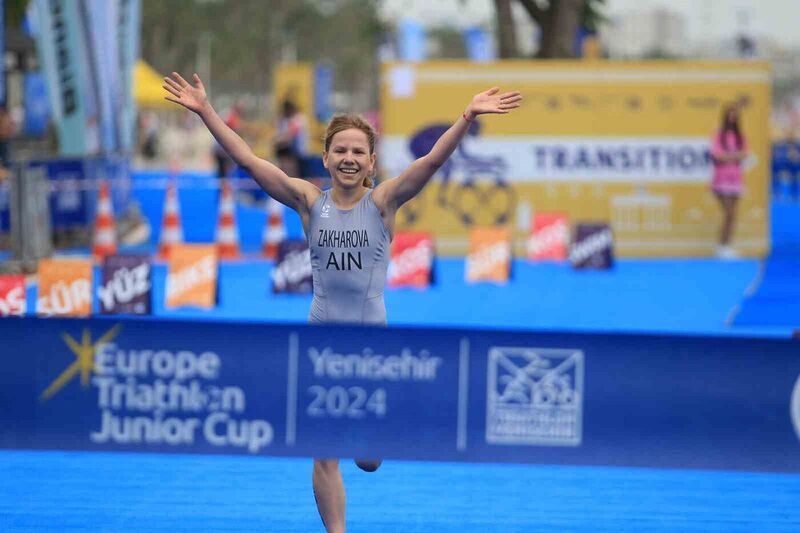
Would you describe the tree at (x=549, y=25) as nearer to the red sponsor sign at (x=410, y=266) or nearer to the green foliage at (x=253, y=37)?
the red sponsor sign at (x=410, y=266)

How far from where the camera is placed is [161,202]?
1278 inches

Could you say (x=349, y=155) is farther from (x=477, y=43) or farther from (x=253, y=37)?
(x=253, y=37)

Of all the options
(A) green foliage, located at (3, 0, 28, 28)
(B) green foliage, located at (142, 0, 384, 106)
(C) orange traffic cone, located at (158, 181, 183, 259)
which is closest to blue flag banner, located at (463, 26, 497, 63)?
(A) green foliage, located at (3, 0, 28, 28)

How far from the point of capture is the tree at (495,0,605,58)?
83.6 ft

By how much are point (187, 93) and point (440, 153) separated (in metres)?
0.98

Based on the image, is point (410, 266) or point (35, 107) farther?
point (35, 107)

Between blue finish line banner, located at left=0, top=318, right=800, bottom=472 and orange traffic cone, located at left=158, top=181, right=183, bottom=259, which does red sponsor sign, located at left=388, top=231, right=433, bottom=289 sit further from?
blue finish line banner, located at left=0, top=318, right=800, bottom=472

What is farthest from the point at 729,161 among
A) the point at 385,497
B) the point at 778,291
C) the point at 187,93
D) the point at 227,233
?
the point at 187,93

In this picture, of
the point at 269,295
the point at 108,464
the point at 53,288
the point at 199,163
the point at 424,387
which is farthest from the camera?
the point at 199,163

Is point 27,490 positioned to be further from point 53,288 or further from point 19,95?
point 19,95

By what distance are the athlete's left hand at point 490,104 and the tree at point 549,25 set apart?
2001 centimetres

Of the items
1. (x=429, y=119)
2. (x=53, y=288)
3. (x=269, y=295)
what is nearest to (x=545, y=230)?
(x=429, y=119)

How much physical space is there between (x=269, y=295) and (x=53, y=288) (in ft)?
15.3

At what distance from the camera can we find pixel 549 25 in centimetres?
2569
